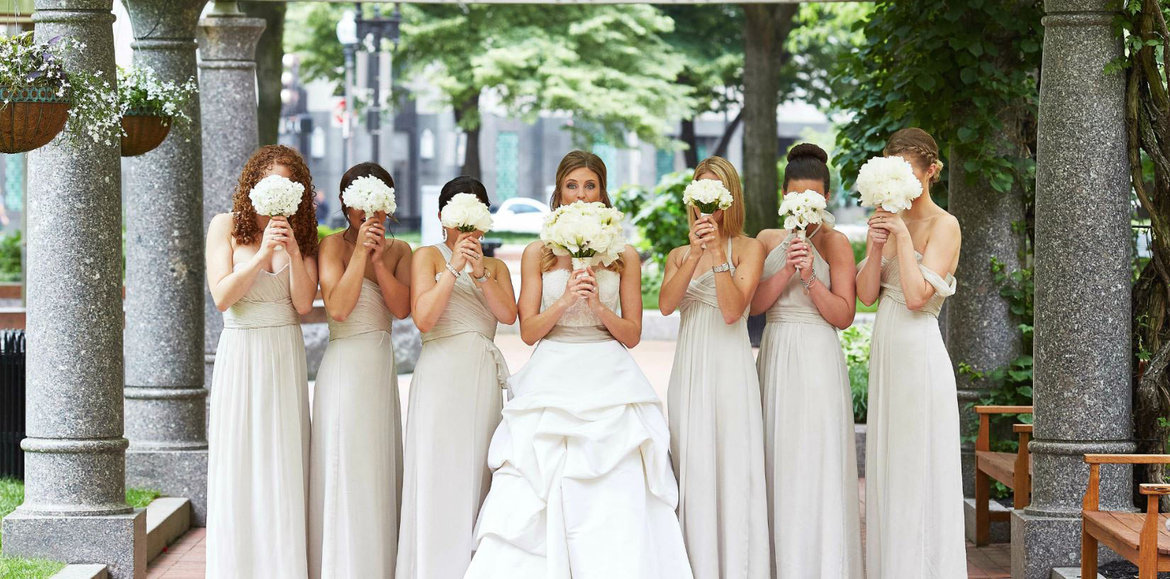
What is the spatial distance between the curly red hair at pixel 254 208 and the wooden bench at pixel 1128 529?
3645 millimetres

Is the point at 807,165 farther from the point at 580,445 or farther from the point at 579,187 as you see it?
the point at 580,445

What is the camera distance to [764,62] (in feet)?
67.5

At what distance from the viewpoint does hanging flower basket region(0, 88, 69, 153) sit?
5832 millimetres

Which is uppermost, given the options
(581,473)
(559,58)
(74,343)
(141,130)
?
(559,58)

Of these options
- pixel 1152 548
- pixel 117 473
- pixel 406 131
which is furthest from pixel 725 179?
pixel 406 131

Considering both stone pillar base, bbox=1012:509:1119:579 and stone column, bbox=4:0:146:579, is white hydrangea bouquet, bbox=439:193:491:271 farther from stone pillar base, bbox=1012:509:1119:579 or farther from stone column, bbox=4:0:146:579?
stone pillar base, bbox=1012:509:1119:579

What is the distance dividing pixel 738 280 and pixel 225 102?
581cm

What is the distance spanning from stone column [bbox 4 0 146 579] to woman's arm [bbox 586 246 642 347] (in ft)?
8.83

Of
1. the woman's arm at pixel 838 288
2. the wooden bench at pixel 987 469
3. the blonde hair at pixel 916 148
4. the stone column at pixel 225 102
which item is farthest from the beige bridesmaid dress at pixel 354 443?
the stone column at pixel 225 102

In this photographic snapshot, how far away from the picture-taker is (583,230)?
583 centimetres

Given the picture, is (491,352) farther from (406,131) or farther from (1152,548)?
(406,131)

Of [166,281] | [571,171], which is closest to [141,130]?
[166,281]

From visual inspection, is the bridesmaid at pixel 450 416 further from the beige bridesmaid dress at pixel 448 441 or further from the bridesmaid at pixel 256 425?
the bridesmaid at pixel 256 425

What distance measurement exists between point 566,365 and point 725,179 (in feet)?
3.44
